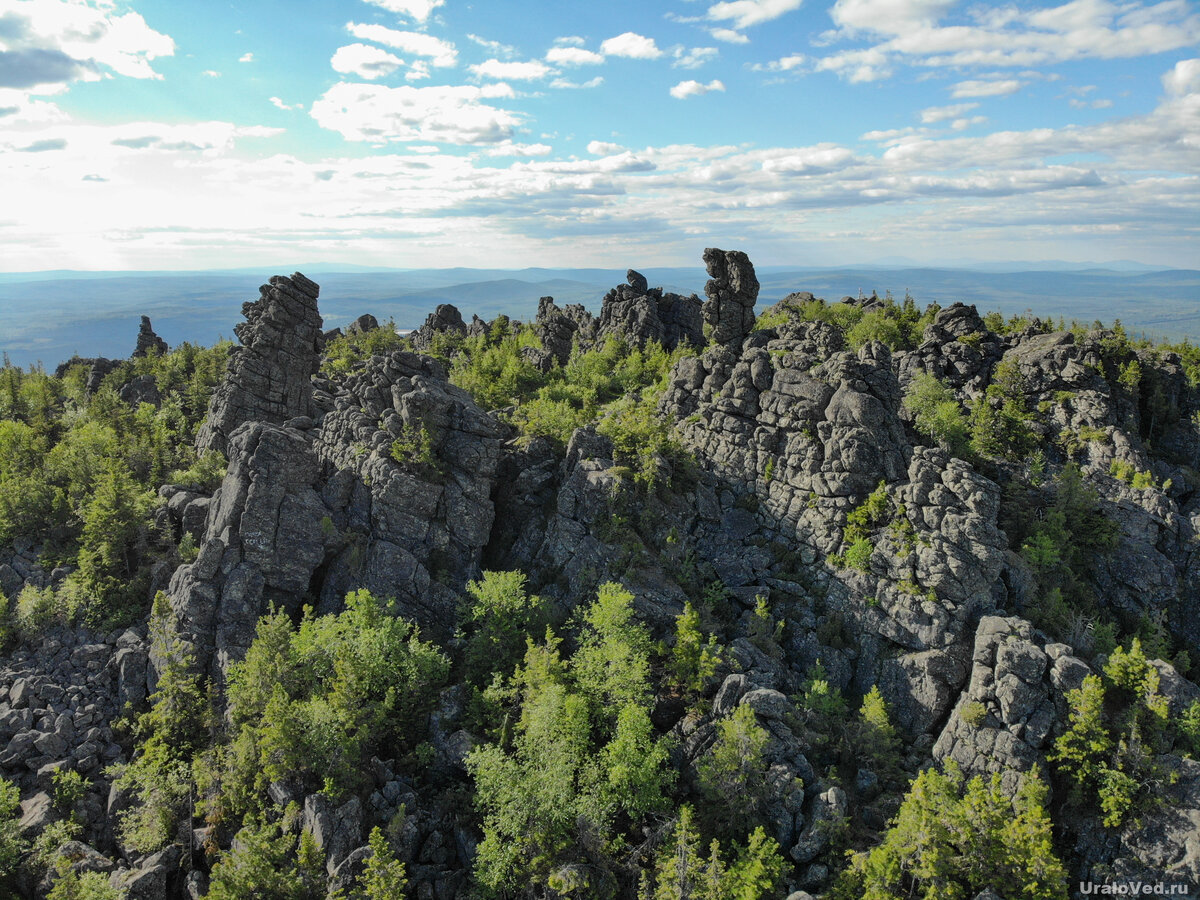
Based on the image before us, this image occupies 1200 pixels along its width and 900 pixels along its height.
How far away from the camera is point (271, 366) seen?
69.7m

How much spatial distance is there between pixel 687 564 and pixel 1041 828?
27.0 metres

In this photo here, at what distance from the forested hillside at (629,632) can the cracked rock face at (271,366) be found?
0.36 meters

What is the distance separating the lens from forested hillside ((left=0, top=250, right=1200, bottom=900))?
1341 inches

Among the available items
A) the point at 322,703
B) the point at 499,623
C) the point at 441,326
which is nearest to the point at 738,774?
the point at 499,623

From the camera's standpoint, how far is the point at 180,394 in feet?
287

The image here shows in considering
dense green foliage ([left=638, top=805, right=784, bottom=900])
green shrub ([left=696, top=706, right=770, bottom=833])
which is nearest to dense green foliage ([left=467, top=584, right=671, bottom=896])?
green shrub ([left=696, top=706, right=770, bottom=833])

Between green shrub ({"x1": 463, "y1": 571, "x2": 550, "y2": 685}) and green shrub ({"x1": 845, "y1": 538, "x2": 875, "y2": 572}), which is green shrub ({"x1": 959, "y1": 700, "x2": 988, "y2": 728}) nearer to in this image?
green shrub ({"x1": 845, "y1": 538, "x2": 875, "y2": 572})

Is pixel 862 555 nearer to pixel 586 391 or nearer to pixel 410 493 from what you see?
pixel 410 493

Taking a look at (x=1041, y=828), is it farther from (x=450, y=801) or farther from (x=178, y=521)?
(x=178, y=521)

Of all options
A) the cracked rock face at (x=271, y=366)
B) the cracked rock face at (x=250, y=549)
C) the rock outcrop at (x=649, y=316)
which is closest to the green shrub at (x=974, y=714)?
the cracked rock face at (x=250, y=549)

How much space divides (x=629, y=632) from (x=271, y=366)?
50.8m

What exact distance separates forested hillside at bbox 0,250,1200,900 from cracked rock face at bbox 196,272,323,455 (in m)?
0.36

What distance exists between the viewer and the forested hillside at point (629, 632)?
112ft

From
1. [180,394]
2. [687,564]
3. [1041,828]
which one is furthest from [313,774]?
[180,394]
